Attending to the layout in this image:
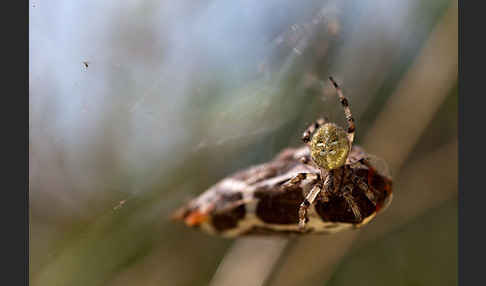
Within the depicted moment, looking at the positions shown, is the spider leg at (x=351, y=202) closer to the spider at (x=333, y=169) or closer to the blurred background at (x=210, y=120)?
the spider at (x=333, y=169)

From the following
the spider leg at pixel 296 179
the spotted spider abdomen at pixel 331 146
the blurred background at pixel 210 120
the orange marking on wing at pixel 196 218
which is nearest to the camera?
the spotted spider abdomen at pixel 331 146

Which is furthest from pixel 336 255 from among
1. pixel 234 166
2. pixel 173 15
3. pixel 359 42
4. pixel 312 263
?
pixel 173 15

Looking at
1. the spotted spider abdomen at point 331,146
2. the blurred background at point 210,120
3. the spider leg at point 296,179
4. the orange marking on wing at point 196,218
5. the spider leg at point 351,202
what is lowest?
the spider leg at point 351,202

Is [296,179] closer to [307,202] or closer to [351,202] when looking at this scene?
[307,202]

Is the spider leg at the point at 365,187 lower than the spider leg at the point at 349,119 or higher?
lower

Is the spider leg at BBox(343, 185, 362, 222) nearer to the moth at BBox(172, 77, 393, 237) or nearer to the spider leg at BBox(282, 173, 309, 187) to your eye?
the moth at BBox(172, 77, 393, 237)

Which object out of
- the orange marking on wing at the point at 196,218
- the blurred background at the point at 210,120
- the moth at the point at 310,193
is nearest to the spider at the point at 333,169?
the moth at the point at 310,193

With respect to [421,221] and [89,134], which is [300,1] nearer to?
[89,134]
